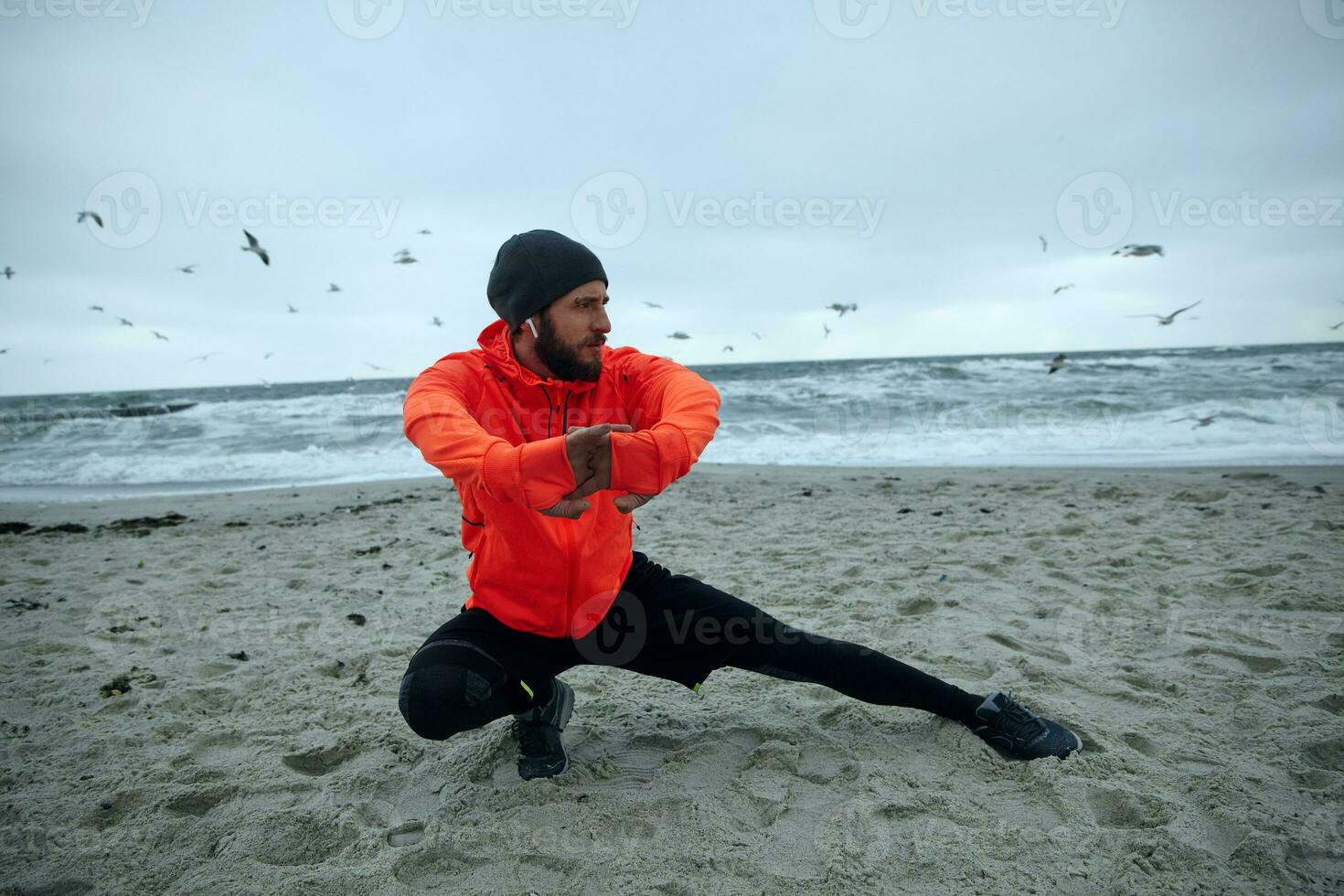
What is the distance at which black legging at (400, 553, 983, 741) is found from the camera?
2.17 m

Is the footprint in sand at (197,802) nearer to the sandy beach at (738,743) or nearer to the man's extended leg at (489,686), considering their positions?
the sandy beach at (738,743)

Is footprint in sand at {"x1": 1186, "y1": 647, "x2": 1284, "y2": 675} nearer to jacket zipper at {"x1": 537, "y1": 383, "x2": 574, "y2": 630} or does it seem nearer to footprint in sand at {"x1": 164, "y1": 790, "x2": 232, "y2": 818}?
jacket zipper at {"x1": 537, "y1": 383, "x2": 574, "y2": 630}

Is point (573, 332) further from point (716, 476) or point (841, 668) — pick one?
point (716, 476)

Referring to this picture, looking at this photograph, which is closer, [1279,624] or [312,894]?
[312,894]

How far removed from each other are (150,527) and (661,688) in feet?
19.3

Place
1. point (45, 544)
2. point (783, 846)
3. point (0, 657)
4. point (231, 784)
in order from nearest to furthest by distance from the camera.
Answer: point (783, 846) < point (231, 784) < point (0, 657) < point (45, 544)

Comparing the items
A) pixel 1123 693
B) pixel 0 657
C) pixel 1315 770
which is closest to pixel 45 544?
pixel 0 657

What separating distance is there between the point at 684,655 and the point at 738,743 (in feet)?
1.45

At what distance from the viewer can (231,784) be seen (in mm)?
2252

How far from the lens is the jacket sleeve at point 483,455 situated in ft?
5.74

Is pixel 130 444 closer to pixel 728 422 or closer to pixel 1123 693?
pixel 728 422

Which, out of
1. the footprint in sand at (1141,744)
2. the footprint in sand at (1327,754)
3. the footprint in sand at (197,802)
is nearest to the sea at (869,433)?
the footprint in sand at (1327,754)

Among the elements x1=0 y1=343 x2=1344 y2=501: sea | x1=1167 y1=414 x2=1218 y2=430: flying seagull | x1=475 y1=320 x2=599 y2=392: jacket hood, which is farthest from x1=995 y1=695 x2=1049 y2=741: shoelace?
x1=1167 y1=414 x2=1218 y2=430: flying seagull

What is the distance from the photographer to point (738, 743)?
2475mm
